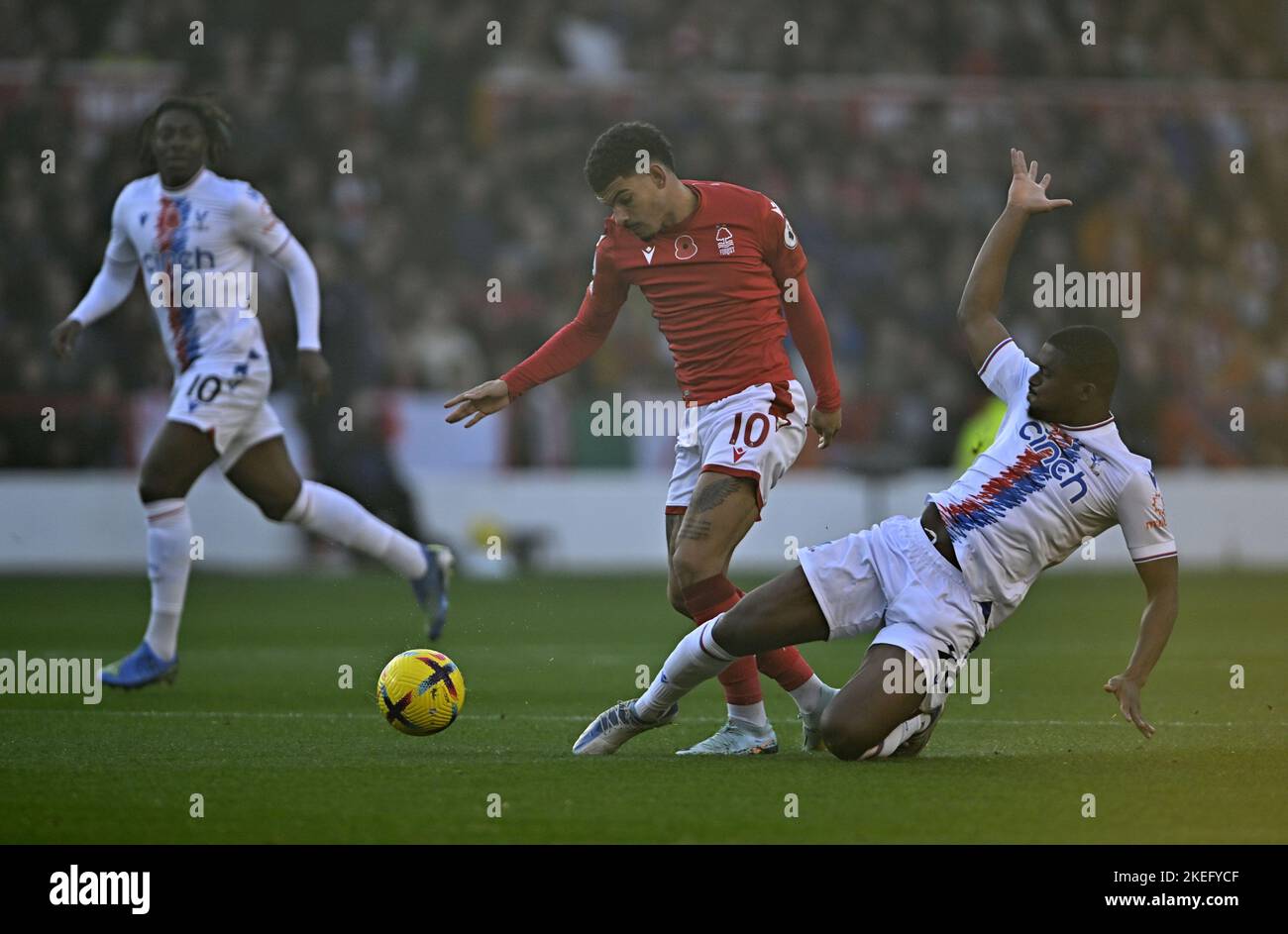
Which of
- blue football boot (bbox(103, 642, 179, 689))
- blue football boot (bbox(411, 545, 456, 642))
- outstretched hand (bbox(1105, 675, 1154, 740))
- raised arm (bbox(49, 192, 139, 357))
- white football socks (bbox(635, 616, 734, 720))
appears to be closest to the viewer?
outstretched hand (bbox(1105, 675, 1154, 740))

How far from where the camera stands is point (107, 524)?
1625 centimetres

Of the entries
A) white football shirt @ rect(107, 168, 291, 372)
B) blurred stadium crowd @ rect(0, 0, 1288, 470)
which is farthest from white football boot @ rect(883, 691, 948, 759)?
blurred stadium crowd @ rect(0, 0, 1288, 470)

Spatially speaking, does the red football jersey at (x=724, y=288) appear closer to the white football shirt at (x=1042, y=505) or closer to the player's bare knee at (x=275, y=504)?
the white football shirt at (x=1042, y=505)

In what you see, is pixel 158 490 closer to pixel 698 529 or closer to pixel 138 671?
pixel 138 671

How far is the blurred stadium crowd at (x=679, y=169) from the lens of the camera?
1720 centimetres

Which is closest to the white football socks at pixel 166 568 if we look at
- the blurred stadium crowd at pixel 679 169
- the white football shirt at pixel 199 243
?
the white football shirt at pixel 199 243

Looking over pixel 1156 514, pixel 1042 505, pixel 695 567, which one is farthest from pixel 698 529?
pixel 1156 514

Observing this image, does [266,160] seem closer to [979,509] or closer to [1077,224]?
[1077,224]

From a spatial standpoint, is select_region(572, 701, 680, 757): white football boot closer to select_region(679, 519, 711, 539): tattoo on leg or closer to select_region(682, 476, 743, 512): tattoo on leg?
select_region(679, 519, 711, 539): tattoo on leg

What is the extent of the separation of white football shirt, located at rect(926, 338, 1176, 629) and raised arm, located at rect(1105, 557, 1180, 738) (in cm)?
6

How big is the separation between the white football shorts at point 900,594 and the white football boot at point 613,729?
0.69m

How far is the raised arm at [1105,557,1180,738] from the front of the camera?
5.80m

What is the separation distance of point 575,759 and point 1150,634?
1921 millimetres

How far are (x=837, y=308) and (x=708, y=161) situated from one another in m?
2.07
